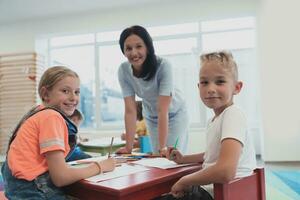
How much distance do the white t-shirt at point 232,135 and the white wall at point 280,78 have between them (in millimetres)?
3433

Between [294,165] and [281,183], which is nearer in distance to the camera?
[281,183]

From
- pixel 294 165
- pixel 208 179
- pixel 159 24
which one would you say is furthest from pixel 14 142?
pixel 159 24

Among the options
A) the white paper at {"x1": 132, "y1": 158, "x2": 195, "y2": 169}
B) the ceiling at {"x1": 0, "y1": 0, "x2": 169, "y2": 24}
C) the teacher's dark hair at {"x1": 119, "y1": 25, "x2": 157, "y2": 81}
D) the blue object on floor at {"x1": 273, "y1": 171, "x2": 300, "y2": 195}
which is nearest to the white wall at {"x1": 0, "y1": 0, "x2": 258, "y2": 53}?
the ceiling at {"x1": 0, "y1": 0, "x2": 169, "y2": 24}

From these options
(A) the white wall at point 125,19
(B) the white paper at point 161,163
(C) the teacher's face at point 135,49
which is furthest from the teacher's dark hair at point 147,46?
(A) the white wall at point 125,19

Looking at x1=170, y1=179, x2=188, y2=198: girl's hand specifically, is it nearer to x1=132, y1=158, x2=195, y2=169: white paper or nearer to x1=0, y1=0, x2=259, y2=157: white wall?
x1=132, y1=158, x2=195, y2=169: white paper

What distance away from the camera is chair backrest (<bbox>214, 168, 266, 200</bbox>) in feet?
2.90

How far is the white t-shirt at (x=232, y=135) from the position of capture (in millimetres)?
938

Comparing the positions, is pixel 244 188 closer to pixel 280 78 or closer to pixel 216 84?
pixel 216 84

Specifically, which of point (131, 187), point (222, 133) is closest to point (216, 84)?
point (222, 133)

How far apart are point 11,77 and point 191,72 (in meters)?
3.34

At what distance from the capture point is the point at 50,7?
4973mm

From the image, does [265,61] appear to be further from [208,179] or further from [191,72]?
[208,179]

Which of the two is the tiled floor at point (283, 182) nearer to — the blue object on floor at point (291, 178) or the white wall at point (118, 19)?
the blue object on floor at point (291, 178)

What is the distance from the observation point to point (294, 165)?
3.90 metres
